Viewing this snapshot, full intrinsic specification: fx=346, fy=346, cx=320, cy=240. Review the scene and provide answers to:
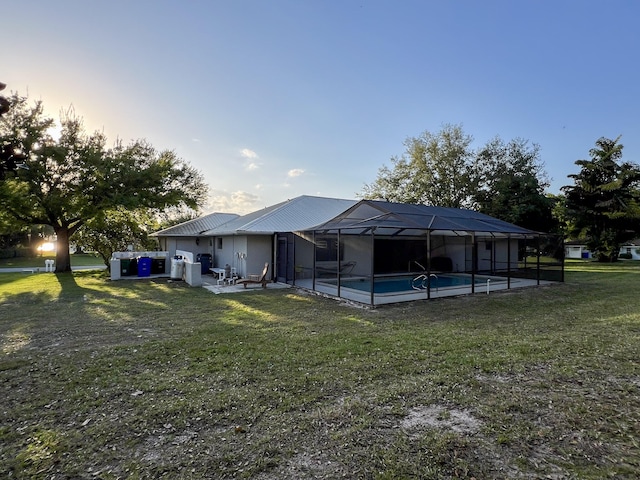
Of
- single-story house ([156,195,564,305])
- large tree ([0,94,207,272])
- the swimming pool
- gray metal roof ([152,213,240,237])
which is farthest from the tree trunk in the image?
the swimming pool

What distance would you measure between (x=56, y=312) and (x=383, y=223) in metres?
8.56

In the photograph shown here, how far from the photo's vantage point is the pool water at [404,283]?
11.9m

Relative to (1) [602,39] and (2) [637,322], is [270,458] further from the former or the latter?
(1) [602,39]

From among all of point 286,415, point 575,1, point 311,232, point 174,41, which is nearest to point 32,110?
point 174,41

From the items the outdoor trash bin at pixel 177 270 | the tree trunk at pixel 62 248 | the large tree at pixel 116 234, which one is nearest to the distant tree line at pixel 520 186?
the large tree at pixel 116 234

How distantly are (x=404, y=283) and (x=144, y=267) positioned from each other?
1091 cm

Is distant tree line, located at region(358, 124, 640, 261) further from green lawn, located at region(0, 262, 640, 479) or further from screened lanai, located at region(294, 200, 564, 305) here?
green lawn, located at region(0, 262, 640, 479)

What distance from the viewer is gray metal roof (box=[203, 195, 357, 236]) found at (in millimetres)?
12991

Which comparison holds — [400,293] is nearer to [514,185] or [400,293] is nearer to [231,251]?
[231,251]

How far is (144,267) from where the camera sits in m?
14.9

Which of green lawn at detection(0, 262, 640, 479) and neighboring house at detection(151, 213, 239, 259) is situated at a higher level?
neighboring house at detection(151, 213, 239, 259)

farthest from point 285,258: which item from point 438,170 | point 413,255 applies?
point 438,170

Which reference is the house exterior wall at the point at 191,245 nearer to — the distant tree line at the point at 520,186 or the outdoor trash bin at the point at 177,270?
the outdoor trash bin at the point at 177,270

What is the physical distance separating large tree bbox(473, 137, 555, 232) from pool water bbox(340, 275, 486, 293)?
1127 centimetres
